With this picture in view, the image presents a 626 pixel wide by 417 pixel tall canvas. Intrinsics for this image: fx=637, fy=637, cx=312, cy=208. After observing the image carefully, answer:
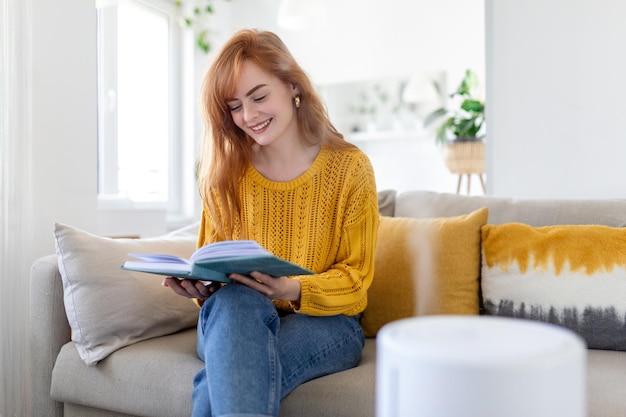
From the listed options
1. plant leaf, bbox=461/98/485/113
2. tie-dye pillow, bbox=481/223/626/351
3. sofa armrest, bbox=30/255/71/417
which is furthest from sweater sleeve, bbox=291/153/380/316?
plant leaf, bbox=461/98/485/113

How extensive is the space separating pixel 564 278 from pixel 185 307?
987 mm

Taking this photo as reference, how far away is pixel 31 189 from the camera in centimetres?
213

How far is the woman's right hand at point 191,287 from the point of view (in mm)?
1354

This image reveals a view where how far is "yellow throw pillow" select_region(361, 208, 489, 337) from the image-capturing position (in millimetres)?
1643

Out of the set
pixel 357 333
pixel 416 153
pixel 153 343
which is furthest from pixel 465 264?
pixel 416 153

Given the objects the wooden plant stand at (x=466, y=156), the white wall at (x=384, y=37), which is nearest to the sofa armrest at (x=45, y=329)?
the wooden plant stand at (x=466, y=156)

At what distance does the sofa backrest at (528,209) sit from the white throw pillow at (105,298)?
78cm

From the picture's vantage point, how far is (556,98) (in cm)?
231

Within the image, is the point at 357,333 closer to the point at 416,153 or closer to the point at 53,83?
the point at 53,83

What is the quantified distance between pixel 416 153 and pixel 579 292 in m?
2.74

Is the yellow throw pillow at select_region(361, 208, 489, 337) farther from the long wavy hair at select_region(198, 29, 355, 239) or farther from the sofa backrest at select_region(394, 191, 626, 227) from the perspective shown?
the long wavy hair at select_region(198, 29, 355, 239)

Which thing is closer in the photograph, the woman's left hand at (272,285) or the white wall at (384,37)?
the woman's left hand at (272,285)

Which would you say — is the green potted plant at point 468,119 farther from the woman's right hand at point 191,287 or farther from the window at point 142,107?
the woman's right hand at point 191,287

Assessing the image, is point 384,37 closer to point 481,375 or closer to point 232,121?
point 232,121
